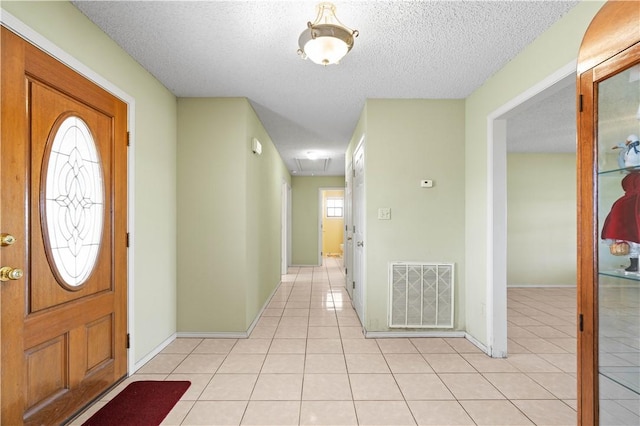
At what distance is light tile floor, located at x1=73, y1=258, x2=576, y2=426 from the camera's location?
6.69ft

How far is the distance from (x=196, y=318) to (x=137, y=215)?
132 cm

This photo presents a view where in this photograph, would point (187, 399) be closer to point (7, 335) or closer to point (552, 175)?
point (7, 335)

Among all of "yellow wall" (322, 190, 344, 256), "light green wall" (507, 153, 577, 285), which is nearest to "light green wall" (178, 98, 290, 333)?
"light green wall" (507, 153, 577, 285)

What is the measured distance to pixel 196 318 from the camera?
11.0ft

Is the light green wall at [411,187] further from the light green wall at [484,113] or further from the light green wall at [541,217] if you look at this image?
the light green wall at [541,217]

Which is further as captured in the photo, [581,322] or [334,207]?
[334,207]

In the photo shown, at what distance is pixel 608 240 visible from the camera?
4.61ft

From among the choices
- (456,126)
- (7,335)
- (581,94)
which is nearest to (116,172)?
(7,335)

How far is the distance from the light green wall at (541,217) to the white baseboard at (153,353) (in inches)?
227

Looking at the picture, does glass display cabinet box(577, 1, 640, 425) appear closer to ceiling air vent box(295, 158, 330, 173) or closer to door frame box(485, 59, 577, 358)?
door frame box(485, 59, 577, 358)

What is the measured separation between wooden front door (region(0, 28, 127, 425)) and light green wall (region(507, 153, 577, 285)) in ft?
20.3

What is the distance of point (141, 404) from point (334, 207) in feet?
32.3

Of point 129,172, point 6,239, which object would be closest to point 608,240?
point 6,239

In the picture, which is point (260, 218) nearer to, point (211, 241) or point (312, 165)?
point (211, 241)
